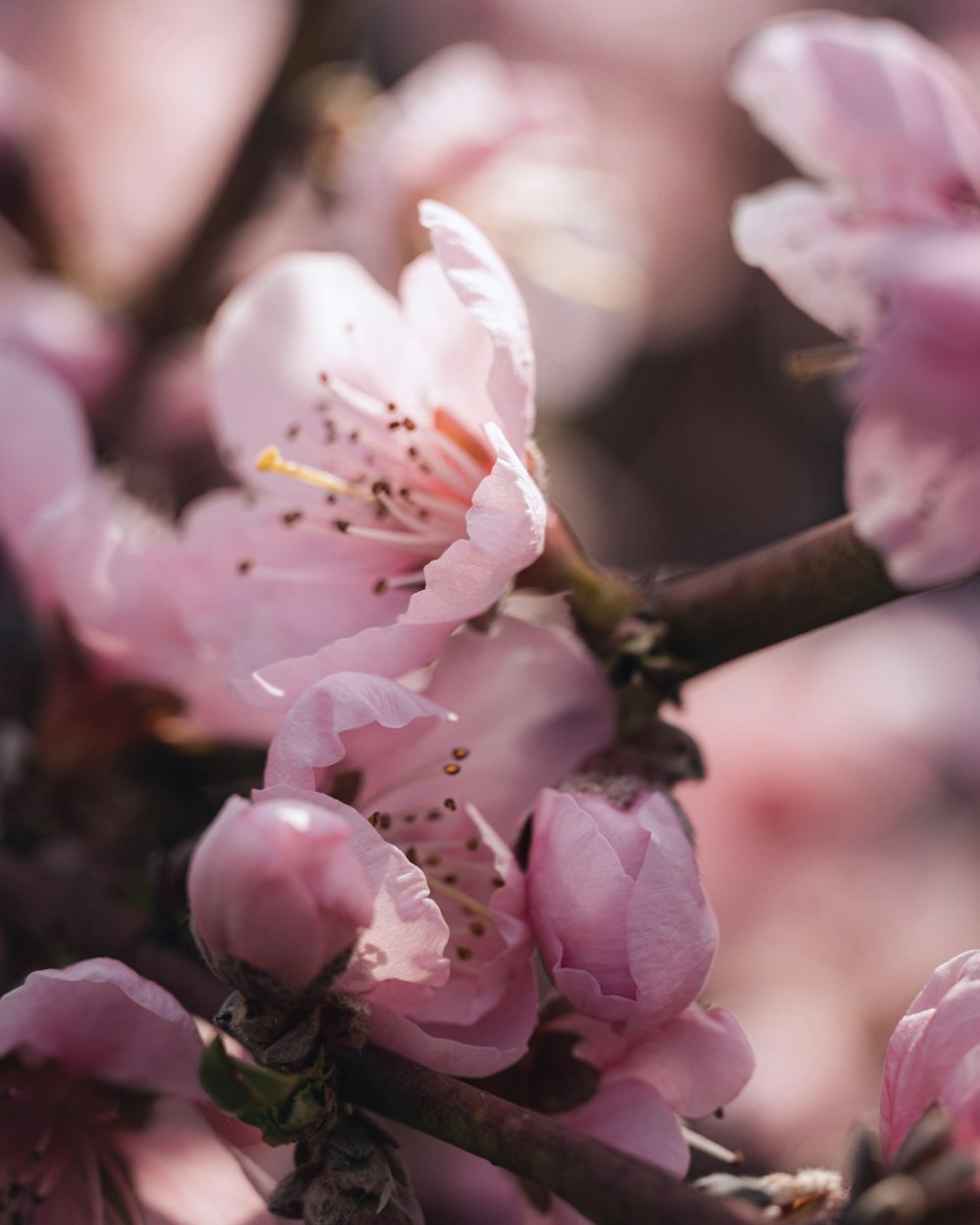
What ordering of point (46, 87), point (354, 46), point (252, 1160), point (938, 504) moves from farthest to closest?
point (46, 87) → point (354, 46) → point (252, 1160) → point (938, 504)

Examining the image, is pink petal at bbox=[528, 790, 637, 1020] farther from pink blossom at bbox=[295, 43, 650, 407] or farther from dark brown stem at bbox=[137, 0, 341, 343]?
dark brown stem at bbox=[137, 0, 341, 343]

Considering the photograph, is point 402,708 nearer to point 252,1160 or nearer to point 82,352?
point 252,1160

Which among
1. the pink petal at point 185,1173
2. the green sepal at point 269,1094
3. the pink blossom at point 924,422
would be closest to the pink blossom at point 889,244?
the pink blossom at point 924,422

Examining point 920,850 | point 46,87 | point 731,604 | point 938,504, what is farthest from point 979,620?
point 46,87

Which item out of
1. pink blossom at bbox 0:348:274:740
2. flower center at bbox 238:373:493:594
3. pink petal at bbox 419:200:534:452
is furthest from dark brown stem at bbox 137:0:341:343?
pink petal at bbox 419:200:534:452

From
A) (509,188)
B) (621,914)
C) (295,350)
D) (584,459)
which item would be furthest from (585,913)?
(584,459)
